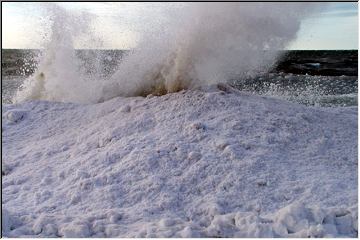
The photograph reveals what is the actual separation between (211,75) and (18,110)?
2.24 m

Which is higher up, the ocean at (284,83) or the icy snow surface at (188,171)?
the ocean at (284,83)

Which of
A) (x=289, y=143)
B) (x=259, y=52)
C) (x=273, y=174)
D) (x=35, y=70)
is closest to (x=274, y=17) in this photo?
(x=259, y=52)

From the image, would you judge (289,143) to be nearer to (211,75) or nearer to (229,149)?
(229,149)

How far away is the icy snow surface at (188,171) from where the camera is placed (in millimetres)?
3039

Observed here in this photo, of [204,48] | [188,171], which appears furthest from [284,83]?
[188,171]

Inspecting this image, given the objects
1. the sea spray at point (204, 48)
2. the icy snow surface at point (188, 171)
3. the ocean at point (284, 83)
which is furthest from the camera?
the ocean at point (284, 83)

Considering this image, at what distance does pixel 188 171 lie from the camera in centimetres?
378

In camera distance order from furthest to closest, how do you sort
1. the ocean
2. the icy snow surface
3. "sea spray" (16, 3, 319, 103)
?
the ocean → "sea spray" (16, 3, 319, 103) → the icy snow surface

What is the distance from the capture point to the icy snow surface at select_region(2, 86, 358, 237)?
3039mm

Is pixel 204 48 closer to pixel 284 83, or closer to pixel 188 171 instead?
pixel 188 171

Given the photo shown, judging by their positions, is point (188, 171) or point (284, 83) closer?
point (188, 171)

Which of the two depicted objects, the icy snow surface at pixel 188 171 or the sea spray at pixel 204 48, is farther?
the sea spray at pixel 204 48

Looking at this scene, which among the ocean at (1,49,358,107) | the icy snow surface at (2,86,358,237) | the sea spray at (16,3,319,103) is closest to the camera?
the icy snow surface at (2,86,358,237)

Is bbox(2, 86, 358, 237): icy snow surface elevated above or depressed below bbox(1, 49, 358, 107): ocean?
below
